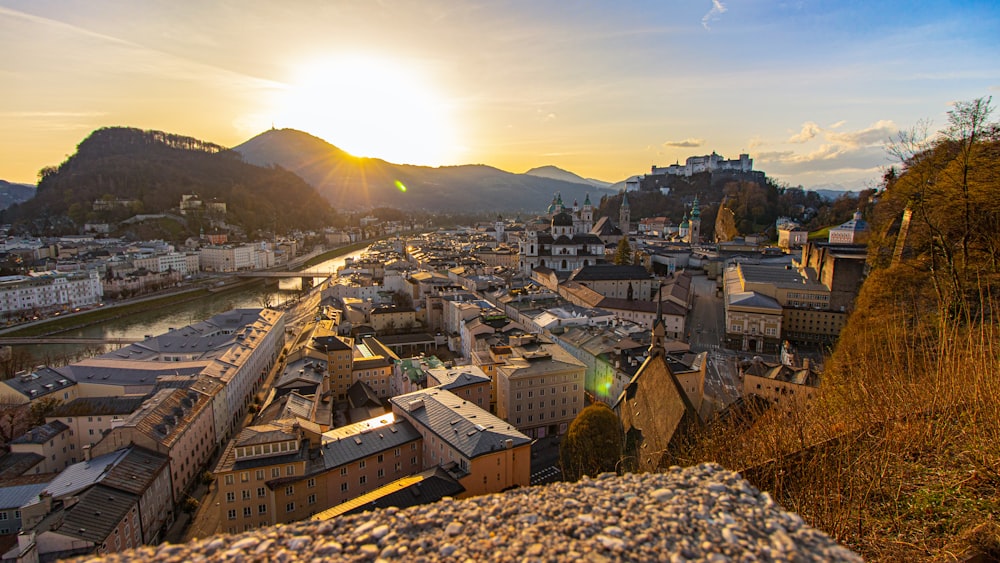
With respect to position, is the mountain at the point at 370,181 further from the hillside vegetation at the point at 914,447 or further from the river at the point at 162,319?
the hillside vegetation at the point at 914,447

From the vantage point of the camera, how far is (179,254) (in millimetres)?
45562

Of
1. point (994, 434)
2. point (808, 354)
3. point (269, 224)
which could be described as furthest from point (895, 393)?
point (269, 224)

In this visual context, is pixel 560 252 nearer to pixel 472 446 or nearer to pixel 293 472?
pixel 472 446

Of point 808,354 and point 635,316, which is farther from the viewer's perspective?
point 635,316

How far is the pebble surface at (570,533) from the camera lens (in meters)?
2.14

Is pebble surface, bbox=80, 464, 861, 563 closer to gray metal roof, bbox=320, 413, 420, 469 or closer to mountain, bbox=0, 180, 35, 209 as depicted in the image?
gray metal roof, bbox=320, 413, 420, 469

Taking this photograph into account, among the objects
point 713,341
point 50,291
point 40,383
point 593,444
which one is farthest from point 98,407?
point 50,291

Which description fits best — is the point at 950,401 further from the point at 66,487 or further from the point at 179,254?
the point at 179,254

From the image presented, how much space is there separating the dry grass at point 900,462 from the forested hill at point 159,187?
2527 inches

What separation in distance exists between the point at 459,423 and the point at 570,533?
7596 mm

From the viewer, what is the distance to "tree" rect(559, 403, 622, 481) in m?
8.93

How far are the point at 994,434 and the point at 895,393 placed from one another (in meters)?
1.24

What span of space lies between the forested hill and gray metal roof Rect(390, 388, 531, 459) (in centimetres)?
5671

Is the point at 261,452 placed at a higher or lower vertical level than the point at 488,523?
lower
